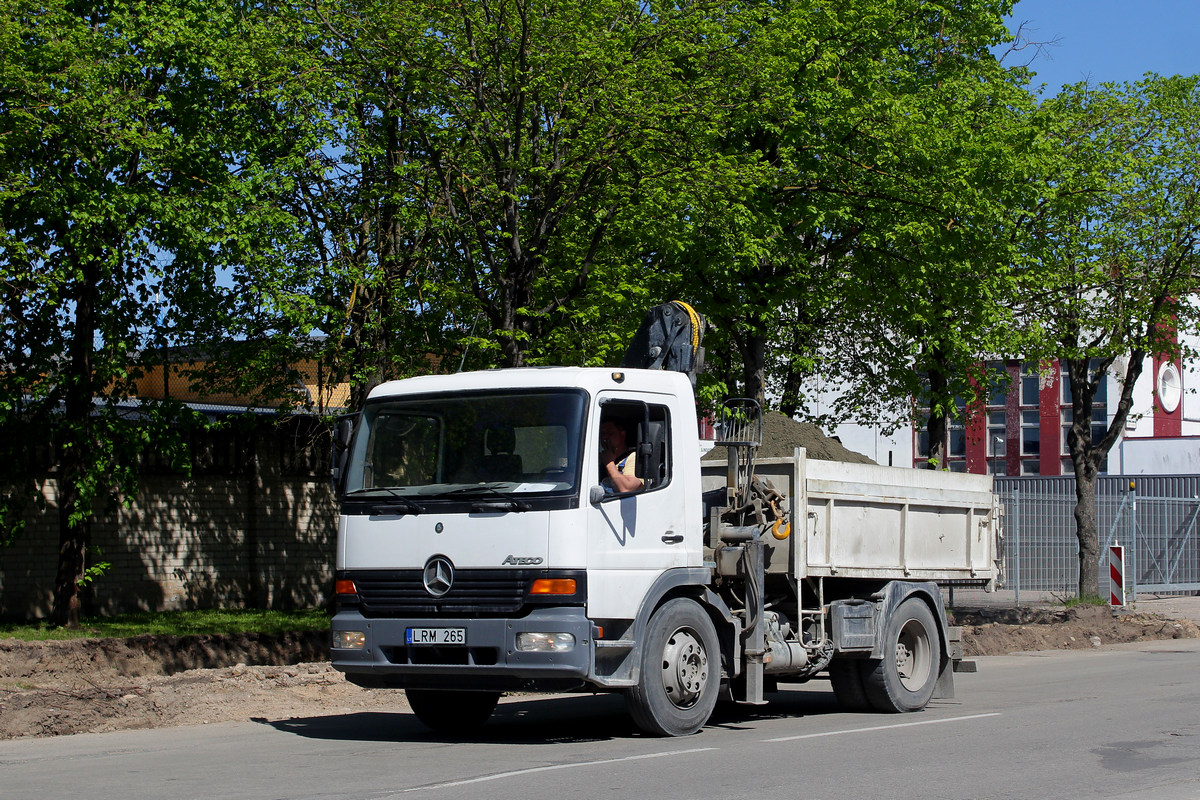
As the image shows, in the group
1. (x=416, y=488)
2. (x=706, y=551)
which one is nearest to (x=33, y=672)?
(x=416, y=488)

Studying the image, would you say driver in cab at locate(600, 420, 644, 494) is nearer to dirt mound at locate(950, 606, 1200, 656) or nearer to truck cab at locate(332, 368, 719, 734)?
truck cab at locate(332, 368, 719, 734)

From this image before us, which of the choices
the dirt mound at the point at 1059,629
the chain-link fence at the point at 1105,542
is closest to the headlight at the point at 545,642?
the dirt mound at the point at 1059,629

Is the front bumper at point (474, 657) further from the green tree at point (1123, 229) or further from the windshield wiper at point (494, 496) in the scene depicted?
the green tree at point (1123, 229)

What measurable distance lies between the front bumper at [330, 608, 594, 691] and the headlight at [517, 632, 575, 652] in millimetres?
28

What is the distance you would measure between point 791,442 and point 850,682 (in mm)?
2251

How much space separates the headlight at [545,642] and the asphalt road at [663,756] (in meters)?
0.72

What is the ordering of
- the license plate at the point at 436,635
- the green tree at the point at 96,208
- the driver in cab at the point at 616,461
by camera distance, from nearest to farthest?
the license plate at the point at 436,635 < the driver in cab at the point at 616,461 < the green tree at the point at 96,208

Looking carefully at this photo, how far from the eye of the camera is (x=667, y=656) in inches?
386

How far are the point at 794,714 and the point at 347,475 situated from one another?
476 centimetres

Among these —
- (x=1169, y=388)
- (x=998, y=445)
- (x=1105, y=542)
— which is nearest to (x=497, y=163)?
(x=1105, y=542)

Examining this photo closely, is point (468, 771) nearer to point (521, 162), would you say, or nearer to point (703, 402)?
point (521, 162)

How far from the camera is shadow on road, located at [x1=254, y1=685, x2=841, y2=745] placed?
1045 centimetres

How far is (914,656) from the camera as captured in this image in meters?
12.4

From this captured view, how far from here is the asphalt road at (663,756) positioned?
7.69 metres
